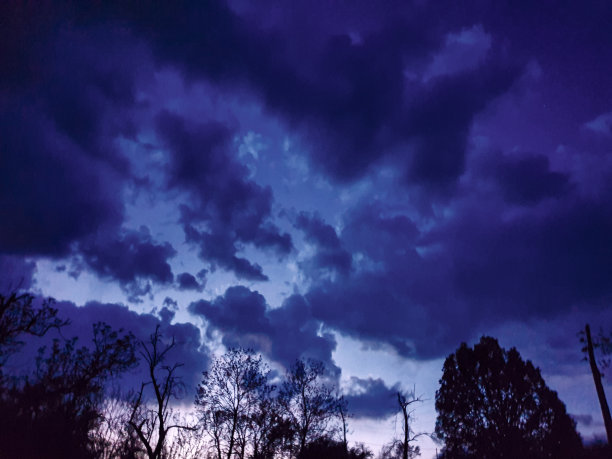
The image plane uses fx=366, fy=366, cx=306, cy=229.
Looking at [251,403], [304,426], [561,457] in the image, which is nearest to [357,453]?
[304,426]

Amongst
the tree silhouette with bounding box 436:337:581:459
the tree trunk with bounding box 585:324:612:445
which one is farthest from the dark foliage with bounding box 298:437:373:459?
the tree trunk with bounding box 585:324:612:445

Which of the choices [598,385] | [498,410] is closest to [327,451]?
[498,410]

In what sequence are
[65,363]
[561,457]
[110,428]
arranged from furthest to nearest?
A: [561,457] < [65,363] < [110,428]

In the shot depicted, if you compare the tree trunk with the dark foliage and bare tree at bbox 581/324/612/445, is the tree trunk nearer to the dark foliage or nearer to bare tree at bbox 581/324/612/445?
bare tree at bbox 581/324/612/445

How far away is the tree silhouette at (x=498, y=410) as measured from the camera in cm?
3484

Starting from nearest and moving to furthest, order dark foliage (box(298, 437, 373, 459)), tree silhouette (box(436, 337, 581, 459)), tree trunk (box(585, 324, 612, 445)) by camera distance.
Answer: tree trunk (box(585, 324, 612, 445)), tree silhouette (box(436, 337, 581, 459)), dark foliage (box(298, 437, 373, 459))

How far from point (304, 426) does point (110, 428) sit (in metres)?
26.3

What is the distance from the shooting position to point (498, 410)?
1496 inches

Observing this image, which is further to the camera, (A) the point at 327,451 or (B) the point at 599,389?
(A) the point at 327,451

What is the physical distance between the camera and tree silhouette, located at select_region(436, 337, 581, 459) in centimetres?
3484

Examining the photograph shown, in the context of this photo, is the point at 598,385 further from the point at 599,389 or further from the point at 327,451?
the point at 327,451

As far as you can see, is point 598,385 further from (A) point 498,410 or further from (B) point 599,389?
(A) point 498,410

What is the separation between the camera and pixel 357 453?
45500mm

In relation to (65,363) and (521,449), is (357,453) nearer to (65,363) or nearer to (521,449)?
(521,449)
